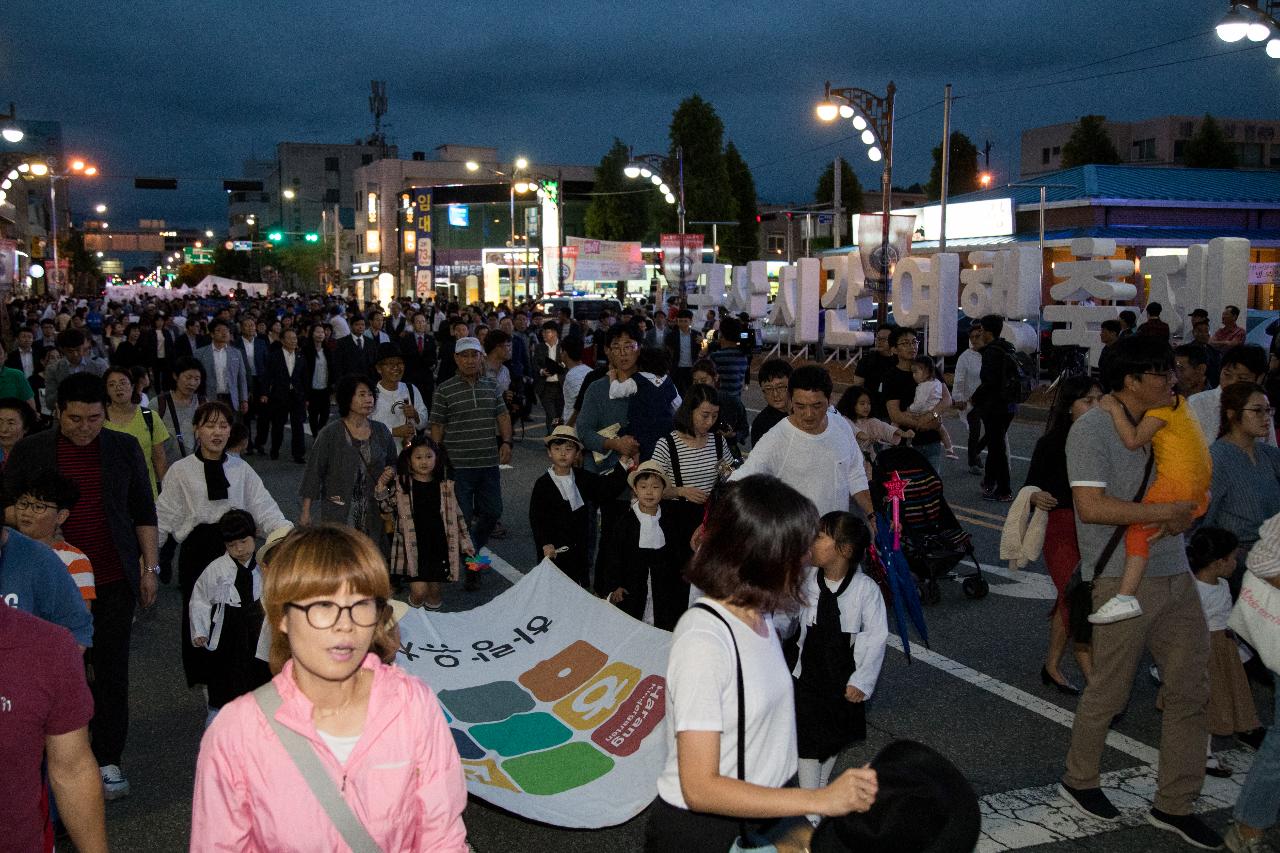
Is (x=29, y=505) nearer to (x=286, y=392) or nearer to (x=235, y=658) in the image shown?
(x=235, y=658)

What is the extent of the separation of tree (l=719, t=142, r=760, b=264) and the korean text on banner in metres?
12.9

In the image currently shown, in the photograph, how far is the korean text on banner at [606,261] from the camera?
60.9 meters

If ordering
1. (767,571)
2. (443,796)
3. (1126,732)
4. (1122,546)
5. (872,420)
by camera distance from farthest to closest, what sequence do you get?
(872,420)
(1126,732)
(1122,546)
(767,571)
(443,796)

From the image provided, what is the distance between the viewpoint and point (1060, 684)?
264 inches

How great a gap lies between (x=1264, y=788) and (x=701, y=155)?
6665cm

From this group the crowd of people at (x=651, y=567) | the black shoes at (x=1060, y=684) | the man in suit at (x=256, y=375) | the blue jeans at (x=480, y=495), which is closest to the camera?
the crowd of people at (x=651, y=567)

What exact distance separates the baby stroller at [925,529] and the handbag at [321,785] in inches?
252

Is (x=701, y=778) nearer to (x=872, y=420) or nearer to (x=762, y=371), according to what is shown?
(x=762, y=371)

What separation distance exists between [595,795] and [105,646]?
7.82 feet

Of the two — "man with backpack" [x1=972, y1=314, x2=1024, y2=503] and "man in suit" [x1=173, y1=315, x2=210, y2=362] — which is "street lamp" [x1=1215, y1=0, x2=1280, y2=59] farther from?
"man in suit" [x1=173, y1=315, x2=210, y2=362]

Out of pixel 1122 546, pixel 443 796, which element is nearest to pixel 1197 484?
pixel 1122 546

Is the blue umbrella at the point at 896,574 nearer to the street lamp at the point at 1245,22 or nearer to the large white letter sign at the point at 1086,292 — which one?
the street lamp at the point at 1245,22

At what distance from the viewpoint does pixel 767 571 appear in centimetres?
288

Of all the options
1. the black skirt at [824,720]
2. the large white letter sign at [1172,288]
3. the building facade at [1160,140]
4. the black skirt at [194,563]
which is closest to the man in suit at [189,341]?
the black skirt at [194,563]
